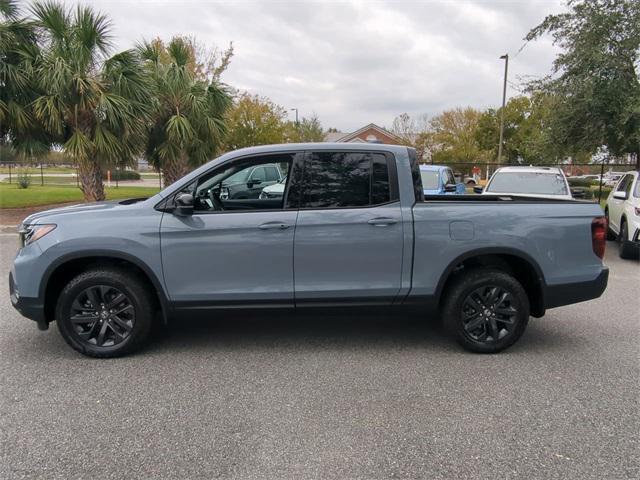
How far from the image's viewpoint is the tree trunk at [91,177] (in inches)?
459

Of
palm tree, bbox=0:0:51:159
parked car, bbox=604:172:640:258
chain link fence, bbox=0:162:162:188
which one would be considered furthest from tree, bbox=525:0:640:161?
chain link fence, bbox=0:162:162:188

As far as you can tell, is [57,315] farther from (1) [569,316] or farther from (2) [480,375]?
(1) [569,316]

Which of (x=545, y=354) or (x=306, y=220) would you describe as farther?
(x=545, y=354)

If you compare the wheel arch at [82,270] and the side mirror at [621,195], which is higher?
the side mirror at [621,195]

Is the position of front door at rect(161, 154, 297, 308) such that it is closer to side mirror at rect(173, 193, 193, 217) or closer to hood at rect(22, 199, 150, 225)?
side mirror at rect(173, 193, 193, 217)

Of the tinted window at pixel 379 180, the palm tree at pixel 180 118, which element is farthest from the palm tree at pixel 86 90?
the tinted window at pixel 379 180

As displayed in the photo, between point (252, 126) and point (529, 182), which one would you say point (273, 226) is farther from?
point (252, 126)

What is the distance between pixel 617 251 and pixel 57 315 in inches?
392

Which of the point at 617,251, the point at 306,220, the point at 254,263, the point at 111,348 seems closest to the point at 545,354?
the point at 306,220

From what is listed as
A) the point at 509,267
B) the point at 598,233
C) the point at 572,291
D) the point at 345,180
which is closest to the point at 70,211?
the point at 345,180

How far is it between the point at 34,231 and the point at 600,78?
12.9 metres

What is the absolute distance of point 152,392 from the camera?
3.52 m

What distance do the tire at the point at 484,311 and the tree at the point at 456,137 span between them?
116 ft

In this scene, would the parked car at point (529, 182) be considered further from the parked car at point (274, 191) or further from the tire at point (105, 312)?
the tire at point (105, 312)
